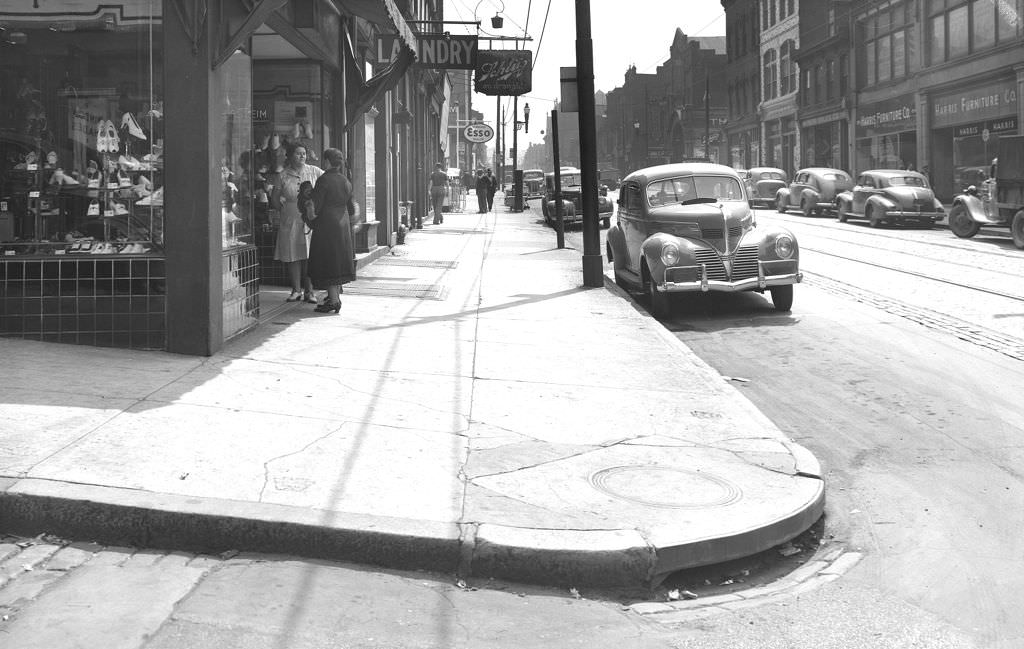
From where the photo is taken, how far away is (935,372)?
29.5ft

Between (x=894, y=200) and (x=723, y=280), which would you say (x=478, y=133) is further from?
(x=723, y=280)

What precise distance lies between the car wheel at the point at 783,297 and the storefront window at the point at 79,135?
24.9 ft

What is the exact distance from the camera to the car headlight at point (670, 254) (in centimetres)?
1237

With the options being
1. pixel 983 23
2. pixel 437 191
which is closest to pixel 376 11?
pixel 437 191

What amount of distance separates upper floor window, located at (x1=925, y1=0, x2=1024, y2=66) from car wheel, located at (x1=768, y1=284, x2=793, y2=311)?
26.5 m

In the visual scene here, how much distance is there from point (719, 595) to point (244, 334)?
651 cm

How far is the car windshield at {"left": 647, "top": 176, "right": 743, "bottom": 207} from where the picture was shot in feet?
45.8

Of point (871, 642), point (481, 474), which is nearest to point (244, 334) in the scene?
point (481, 474)

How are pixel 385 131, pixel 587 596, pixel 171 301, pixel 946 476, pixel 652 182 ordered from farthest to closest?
pixel 385 131
pixel 652 182
pixel 171 301
pixel 946 476
pixel 587 596

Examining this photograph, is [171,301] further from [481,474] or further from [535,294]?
[535,294]

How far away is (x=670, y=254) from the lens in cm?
1241

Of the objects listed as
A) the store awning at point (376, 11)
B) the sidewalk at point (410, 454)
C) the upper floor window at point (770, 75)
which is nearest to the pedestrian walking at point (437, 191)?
the store awning at point (376, 11)

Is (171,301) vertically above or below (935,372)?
above

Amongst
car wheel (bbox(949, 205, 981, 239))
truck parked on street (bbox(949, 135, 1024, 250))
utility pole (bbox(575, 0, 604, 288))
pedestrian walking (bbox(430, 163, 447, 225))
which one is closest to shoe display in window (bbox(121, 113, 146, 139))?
utility pole (bbox(575, 0, 604, 288))
